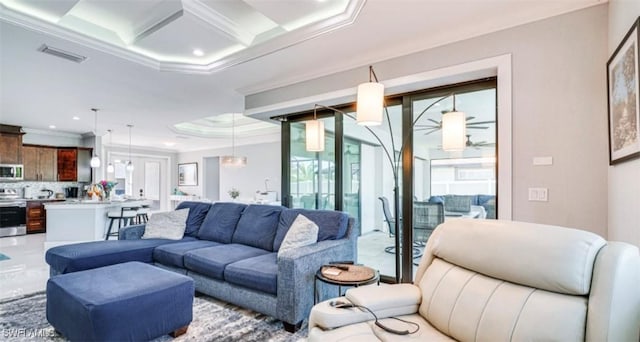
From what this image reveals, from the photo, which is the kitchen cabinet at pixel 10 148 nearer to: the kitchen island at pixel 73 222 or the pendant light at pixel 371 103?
the kitchen island at pixel 73 222

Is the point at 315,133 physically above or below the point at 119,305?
above

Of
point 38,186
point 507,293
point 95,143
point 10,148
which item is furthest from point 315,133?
point 38,186

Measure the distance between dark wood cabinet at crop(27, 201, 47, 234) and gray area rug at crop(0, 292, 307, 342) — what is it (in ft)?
17.5

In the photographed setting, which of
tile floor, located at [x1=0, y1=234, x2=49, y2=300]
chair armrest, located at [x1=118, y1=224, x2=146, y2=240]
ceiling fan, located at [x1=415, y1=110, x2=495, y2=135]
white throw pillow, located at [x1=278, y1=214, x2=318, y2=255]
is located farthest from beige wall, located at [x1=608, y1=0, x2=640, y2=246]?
tile floor, located at [x1=0, y1=234, x2=49, y2=300]

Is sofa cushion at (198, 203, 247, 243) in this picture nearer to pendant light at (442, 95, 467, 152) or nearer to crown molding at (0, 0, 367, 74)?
crown molding at (0, 0, 367, 74)

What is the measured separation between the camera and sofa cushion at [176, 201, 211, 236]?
4.19 metres

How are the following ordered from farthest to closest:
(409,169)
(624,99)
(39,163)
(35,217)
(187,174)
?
(187,174)
(39,163)
(35,217)
(409,169)
(624,99)

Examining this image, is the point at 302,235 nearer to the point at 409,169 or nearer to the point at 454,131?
the point at 409,169

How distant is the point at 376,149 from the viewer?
5.42m

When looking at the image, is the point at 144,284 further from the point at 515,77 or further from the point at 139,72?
the point at 515,77

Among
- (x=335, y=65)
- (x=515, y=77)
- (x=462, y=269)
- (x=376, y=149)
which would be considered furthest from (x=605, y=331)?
(x=376, y=149)

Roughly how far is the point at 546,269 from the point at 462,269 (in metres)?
0.44

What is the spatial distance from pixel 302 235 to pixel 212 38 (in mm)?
2194

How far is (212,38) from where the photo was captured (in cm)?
318
